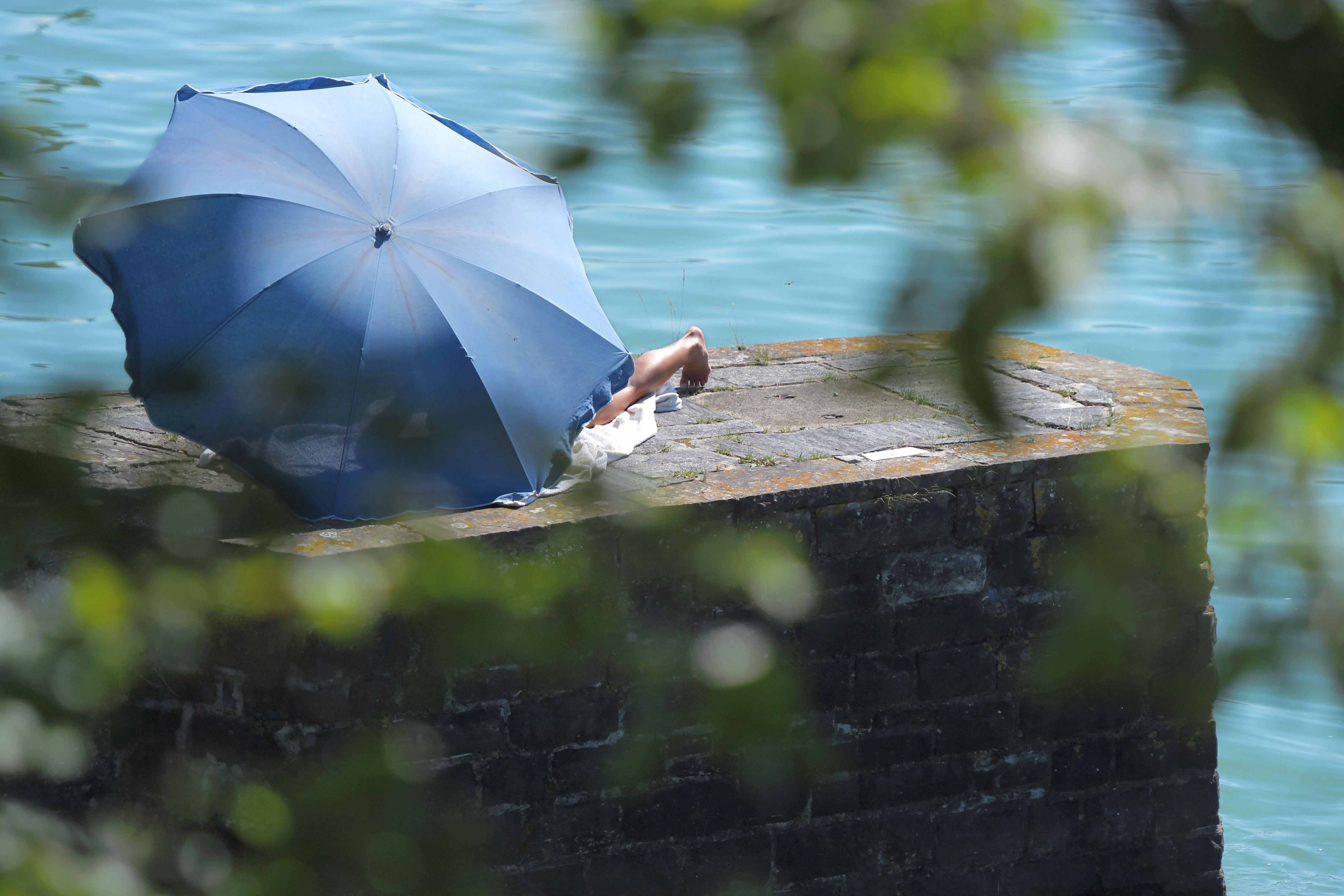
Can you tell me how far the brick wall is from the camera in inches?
162

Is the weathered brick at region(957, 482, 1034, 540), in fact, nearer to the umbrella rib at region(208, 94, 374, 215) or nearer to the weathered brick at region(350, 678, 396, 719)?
the weathered brick at region(350, 678, 396, 719)

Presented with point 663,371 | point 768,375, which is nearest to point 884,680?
point 663,371

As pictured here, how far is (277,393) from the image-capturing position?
1150mm

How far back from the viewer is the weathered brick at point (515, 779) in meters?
4.17

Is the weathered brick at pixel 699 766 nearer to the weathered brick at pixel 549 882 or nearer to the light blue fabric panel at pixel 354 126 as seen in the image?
the weathered brick at pixel 549 882

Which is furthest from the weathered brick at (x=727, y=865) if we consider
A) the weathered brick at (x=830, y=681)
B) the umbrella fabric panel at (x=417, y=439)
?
the umbrella fabric panel at (x=417, y=439)

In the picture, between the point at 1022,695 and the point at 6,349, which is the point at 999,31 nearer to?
the point at 1022,695

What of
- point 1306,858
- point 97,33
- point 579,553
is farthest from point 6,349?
point 97,33

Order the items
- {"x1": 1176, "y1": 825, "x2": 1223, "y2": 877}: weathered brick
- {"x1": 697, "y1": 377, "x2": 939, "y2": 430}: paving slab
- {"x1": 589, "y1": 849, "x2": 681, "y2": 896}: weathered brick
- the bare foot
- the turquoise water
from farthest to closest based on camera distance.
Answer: the bare foot
{"x1": 697, "y1": 377, "x2": 939, "y2": 430}: paving slab
{"x1": 1176, "y1": 825, "x2": 1223, "y2": 877}: weathered brick
{"x1": 589, "y1": 849, "x2": 681, "y2": 896}: weathered brick
the turquoise water

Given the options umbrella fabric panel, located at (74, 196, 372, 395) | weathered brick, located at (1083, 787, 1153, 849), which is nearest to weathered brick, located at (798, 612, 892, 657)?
weathered brick, located at (1083, 787, 1153, 849)

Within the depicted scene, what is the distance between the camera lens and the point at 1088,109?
31.8 inches

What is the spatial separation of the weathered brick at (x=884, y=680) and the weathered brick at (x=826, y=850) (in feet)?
1.24

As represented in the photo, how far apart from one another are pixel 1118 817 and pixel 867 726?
3.41ft

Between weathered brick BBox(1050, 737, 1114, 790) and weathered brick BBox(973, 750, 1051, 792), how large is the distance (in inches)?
1.3
